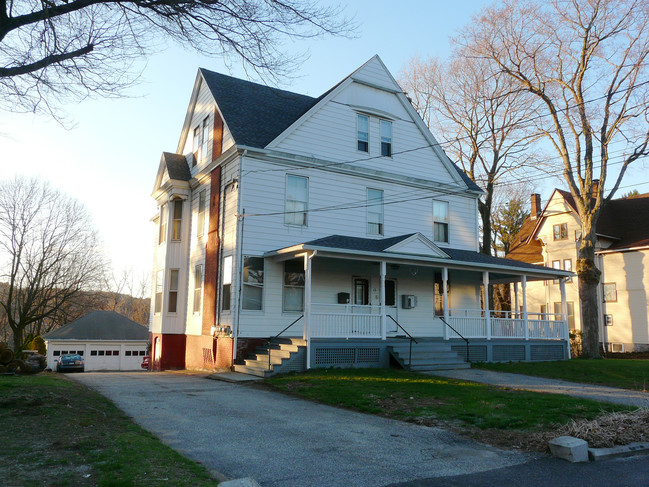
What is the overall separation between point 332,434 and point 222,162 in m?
12.9

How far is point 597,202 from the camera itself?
978 inches

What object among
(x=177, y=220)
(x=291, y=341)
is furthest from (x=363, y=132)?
(x=291, y=341)

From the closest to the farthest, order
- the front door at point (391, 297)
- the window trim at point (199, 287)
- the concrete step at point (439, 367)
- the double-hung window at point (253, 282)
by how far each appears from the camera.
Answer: the concrete step at point (439, 367) → the double-hung window at point (253, 282) → the front door at point (391, 297) → the window trim at point (199, 287)

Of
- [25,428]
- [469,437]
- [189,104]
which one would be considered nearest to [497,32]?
[189,104]

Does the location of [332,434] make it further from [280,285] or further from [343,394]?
[280,285]

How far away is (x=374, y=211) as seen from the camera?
20.7 m

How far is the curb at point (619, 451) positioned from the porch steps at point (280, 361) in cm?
929

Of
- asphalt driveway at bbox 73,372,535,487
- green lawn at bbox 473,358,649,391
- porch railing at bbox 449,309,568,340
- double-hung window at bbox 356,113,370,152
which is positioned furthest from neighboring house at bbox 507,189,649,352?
asphalt driveway at bbox 73,372,535,487

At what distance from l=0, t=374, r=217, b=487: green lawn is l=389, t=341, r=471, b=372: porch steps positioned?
8794 millimetres

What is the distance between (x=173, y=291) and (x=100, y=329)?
25.8 m

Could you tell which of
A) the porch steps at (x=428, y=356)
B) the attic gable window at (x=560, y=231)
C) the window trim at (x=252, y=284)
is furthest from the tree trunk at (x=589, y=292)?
the window trim at (x=252, y=284)

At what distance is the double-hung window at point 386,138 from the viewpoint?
2134 centimetres

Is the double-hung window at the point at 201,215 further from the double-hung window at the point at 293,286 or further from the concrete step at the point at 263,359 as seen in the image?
the concrete step at the point at 263,359

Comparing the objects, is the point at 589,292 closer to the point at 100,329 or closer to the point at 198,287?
the point at 198,287
